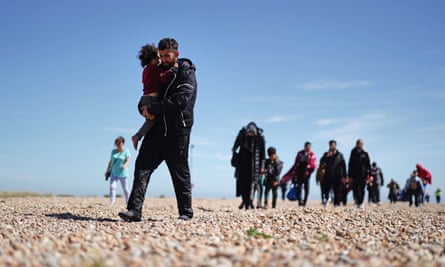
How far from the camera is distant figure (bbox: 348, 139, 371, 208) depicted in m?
14.9

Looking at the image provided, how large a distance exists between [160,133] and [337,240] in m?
3.25

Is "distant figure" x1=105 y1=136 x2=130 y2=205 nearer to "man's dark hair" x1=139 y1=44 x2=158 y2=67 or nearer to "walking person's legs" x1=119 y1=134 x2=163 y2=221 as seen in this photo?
"walking person's legs" x1=119 y1=134 x2=163 y2=221

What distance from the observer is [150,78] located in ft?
22.0

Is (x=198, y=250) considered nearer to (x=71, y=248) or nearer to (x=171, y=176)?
(x=71, y=248)

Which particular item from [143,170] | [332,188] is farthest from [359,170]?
[143,170]

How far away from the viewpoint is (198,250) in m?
3.63

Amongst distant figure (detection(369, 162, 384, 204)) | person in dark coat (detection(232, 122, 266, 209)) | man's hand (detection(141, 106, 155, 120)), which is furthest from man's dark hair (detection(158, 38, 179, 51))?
distant figure (detection(369, 162, 384, 204))

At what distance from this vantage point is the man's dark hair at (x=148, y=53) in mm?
6742

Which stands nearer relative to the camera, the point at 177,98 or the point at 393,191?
the point at 177,98

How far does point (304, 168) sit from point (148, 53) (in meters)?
9.79

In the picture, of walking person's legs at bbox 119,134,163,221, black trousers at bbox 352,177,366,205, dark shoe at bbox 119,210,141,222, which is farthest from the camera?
black trousers at bbox 352,177,366,205

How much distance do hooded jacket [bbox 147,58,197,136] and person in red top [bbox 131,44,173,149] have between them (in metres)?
0.10

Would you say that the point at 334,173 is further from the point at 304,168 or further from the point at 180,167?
the point at 180,167

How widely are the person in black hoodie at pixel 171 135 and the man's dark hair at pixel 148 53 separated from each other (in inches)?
5.6
